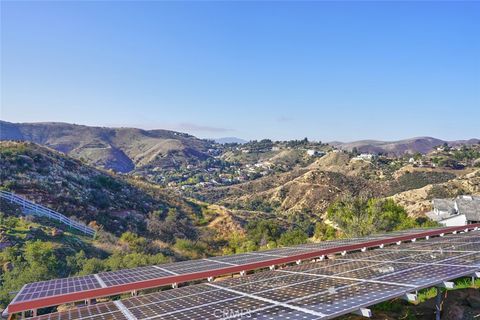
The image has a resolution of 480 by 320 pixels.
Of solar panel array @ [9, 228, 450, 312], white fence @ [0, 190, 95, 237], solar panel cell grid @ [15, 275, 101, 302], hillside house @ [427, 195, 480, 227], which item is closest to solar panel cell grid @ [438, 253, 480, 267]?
solar panel array @ [9, 228, 450, 312]

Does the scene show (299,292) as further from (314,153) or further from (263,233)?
(314,153)

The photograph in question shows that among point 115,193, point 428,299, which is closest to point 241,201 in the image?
point 115,193

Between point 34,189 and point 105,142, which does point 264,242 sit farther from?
point 105,142

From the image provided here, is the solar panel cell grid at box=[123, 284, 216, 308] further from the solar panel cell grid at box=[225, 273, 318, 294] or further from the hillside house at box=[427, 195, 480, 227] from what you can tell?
the hillside house at box=[427, 195, 480, 227]

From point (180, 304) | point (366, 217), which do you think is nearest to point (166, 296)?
point (180, 304)

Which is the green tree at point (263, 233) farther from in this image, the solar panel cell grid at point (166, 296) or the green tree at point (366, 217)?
the solar panel cell grid at point (166, 296)

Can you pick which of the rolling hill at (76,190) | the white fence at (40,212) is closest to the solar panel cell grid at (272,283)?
the white fence at (40,212)
